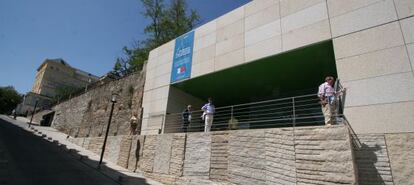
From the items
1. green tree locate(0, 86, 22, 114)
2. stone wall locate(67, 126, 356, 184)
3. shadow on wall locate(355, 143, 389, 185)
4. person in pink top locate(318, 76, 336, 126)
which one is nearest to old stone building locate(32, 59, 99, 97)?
green tree locate(0, 86, 22, 114)

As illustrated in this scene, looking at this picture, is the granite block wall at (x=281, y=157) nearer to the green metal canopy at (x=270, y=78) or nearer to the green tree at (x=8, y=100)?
the green metal canopy at (x=270, y=78)

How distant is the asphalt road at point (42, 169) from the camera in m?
7.75

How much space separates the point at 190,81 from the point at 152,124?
276 centimetres

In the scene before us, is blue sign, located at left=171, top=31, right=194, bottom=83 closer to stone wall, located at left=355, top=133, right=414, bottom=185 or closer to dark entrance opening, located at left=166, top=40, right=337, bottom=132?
dark entrance opening, located at left=166, top=40, right=337, bottom=132

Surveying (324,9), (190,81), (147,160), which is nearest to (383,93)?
(324,9)

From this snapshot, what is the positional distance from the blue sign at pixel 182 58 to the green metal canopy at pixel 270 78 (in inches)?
14.5

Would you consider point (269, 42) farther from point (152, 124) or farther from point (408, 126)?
point (152, 124)

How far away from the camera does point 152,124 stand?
1196cm

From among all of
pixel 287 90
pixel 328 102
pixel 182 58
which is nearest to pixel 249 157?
pixel 328 102

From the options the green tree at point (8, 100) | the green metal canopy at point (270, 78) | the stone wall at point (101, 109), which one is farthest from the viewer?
the green tree at point (8, 100)

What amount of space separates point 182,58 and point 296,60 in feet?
17.7

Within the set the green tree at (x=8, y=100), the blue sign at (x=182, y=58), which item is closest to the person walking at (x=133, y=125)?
the blue sign at (x=182, y=58)

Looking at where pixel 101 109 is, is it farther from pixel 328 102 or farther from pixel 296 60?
pixel 328 102

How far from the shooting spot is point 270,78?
10734 millimetres
